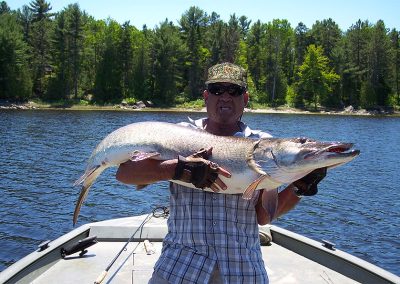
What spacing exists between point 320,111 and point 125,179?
236 ft

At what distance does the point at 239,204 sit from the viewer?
10.8ft

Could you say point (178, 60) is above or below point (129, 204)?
above

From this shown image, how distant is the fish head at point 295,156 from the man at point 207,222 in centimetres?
14

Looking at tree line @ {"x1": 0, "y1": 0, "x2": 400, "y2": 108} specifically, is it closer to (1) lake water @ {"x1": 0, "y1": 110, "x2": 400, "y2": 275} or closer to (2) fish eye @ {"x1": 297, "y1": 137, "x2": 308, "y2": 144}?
(1) lake water @ {"x1": 0, "y1": 110, "x2": 400, "y2": 275}

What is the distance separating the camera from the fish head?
3053 millimetres

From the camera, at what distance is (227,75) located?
3562 millimetres

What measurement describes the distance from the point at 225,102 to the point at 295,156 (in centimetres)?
66

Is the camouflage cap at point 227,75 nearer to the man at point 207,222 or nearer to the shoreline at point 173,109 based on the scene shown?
the man at point 207,222

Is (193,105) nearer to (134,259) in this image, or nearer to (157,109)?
(157,109)

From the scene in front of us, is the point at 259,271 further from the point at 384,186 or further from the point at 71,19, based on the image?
the point at 71,19

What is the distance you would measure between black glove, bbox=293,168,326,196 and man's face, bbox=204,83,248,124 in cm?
67

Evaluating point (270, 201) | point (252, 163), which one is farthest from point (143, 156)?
point (270, 201)

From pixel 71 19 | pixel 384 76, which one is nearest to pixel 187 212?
pixel 71 19

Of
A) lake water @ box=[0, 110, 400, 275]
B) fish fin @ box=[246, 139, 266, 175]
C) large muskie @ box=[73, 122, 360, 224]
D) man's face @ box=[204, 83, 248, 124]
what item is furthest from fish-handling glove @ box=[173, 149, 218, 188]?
lake water @ box=[0, 110, 400, 275]
